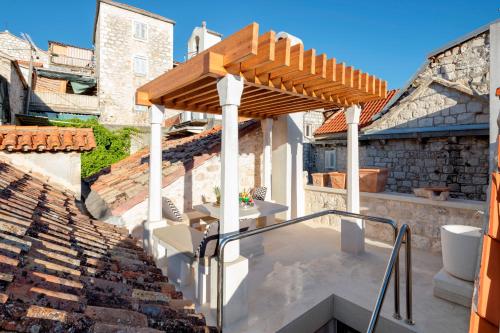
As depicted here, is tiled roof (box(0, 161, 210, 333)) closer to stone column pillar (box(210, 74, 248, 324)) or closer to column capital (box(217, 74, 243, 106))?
stone column pillar (box(210, 74, 248, 324))

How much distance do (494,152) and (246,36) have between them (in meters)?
3.48

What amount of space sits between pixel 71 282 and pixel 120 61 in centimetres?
2428

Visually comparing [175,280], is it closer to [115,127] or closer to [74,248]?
[74,248]

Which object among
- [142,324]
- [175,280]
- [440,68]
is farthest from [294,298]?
[440,68]

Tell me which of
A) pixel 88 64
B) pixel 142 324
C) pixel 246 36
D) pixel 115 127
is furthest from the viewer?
pixel 88 64

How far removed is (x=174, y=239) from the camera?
4250mm

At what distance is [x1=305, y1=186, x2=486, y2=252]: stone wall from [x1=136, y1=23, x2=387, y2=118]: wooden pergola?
2.41 m

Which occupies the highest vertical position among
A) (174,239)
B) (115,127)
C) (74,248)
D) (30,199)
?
(115,127)

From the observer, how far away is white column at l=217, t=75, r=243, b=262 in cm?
319

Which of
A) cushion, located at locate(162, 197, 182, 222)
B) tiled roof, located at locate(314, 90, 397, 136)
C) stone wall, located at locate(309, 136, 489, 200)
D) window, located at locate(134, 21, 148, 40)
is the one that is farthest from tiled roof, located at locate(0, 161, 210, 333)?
window, located at locate(134, 21, 148, 40)

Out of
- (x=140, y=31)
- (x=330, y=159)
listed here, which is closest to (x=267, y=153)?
(x=330, y=159)

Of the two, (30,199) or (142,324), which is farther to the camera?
(30,199)

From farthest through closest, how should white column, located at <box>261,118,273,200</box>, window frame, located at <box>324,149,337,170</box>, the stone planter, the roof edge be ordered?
1. window frame, located at <box>324,149,337,170</box>
2. the roof edge
3. white column, located at <box>261,118,273,200</box>
4. the stone planter

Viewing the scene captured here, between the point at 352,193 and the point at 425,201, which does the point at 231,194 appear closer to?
the point at 352,193
